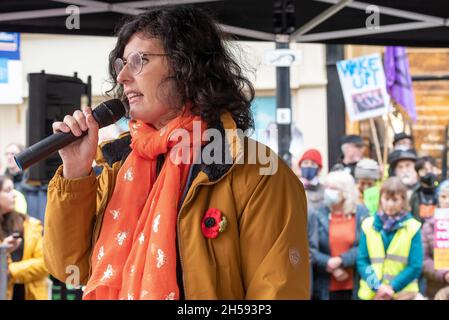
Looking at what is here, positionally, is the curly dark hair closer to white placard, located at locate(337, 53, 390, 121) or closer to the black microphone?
the black microphone

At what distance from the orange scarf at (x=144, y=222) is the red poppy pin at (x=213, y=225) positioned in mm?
88

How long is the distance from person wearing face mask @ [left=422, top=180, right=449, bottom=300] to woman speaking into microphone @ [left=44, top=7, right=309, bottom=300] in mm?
4507

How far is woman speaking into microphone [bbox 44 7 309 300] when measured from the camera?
7.23 ft

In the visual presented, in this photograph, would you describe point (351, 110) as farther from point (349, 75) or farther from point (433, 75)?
point (433, 75)

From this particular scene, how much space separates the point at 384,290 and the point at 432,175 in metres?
2.22

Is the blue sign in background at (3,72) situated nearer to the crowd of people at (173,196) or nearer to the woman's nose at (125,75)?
the crowd of people at (173,196)

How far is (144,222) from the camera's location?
91.6 inches

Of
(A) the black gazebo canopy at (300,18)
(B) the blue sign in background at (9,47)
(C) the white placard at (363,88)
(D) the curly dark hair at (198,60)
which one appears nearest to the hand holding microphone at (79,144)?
(D) the curly dark hair at (198,60)

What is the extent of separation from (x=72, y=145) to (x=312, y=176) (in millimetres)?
5410

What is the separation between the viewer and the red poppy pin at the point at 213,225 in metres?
2.20

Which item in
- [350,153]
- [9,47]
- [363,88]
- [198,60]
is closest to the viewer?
[198,60]

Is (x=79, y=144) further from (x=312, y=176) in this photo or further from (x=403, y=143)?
(x=403, y=143)

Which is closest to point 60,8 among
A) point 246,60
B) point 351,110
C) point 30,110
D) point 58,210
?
point 30,110

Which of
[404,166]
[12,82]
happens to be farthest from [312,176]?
[12,82]
